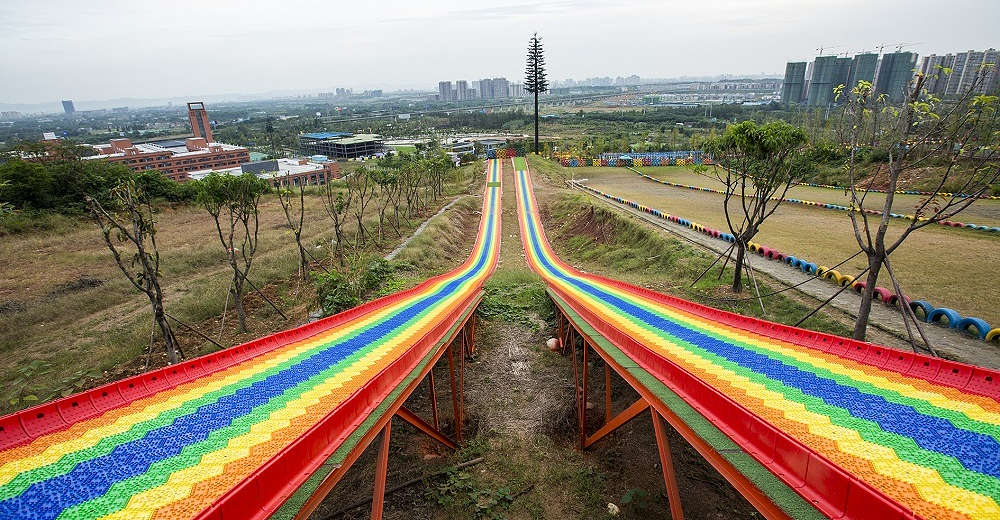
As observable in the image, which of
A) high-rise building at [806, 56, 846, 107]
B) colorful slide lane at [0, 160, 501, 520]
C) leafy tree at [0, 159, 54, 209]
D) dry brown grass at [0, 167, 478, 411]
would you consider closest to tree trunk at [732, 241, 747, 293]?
colorful slide lane at [0, 160, 501, 520]

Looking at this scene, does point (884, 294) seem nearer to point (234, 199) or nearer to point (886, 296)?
point (886, 296)

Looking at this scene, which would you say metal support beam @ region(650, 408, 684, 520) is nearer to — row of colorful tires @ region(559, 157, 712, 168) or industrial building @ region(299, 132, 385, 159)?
row of colorful tires @ region(559, 157, 712, 168)

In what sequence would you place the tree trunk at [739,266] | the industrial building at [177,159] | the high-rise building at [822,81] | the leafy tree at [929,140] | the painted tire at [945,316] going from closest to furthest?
the leafy tree at [929,140], the painted tire at [945,316], the tree trunk at [739,266], the industrial building at [177,159], the high-rise building at [822,81]

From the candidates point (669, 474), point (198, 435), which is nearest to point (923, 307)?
point (669, 474)

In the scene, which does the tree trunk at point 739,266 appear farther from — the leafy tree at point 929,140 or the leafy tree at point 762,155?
the leafy tree at point 929,140

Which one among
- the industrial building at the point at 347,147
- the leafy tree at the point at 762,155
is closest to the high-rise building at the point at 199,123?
the industrial building at the point at 347,147

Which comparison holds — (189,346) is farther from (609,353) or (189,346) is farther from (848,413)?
(848,413)
